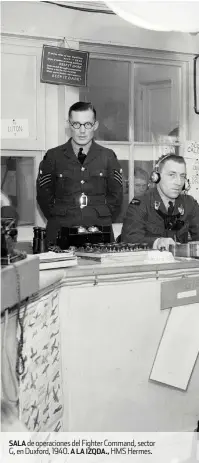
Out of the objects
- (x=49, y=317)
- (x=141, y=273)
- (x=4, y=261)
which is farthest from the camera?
(x=141, y=273)

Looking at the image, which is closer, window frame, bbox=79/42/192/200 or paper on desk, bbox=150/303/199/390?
paper on desk, bbox=150/303/199/390

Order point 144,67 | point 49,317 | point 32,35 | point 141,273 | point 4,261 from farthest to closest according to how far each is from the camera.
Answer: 1. point 144,67
2. point 32,35
3. point 141,273
4. point 49,317
5. point 4,261

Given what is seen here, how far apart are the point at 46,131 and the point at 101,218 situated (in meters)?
0.62

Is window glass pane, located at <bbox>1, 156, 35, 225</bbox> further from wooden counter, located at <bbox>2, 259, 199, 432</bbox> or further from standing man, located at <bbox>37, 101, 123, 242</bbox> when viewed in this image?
wooden counter, located at <bbox>2, 259, 199, 432</bbox>

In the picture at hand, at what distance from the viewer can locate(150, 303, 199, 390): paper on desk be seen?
92.4 inches

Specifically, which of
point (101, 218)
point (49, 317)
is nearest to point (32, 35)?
point (101, 218)

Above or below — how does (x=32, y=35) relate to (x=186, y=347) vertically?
above

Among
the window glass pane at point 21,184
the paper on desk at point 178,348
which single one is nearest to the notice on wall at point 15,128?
the window glass pane at point 21,184

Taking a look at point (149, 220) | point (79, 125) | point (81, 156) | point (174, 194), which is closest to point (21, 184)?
point (81, 156)

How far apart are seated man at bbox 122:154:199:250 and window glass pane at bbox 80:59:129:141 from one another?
→ 0.81 m

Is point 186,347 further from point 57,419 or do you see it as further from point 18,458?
point 18,458

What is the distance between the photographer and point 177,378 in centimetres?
239

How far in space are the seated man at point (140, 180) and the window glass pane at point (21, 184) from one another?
699mm

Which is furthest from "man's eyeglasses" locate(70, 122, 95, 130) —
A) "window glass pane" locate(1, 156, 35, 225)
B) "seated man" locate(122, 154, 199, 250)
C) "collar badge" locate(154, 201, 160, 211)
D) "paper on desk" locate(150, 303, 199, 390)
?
"paper on desk" locate(150, 303, 199, 390)
